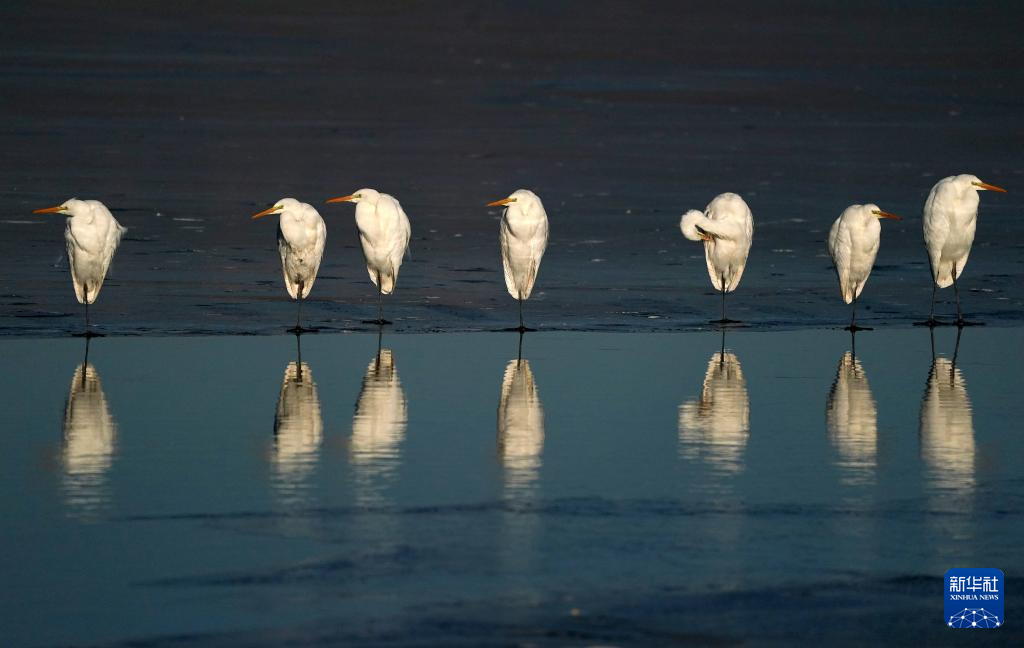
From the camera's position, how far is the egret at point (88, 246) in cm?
1410

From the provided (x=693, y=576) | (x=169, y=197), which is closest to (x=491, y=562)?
(x=693, y=576)

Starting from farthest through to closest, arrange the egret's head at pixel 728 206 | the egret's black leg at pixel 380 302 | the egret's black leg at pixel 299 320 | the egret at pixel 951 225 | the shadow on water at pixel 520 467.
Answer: the egret's head at pixel 728 206 → the egret at pixel 951 225 → the egret's black leg at pixel 380 302 → the egret's black leg at pixel 299 320 → the shadow on water at pixel 520 467

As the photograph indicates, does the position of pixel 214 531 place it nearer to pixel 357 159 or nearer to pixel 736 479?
pixel 736 479

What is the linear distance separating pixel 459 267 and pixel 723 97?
15.6 meters

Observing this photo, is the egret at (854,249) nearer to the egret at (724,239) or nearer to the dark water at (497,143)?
the dark water at (497,143)

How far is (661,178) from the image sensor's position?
24.1 m

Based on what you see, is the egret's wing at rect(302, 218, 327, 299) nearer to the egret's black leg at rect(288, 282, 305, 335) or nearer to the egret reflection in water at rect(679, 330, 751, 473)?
the egret's black leg at rect(288, 282, 305, 335)

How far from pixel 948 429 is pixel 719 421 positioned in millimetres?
1198

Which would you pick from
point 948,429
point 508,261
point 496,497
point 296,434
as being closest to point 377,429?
point 296,434

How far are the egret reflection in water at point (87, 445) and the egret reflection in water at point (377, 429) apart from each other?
3.73 feet

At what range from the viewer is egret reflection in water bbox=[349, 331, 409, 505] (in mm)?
8562

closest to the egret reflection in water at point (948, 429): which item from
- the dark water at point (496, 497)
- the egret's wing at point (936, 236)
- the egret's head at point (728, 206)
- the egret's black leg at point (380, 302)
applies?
the dark water at point (496, 497)

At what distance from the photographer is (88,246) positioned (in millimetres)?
14133

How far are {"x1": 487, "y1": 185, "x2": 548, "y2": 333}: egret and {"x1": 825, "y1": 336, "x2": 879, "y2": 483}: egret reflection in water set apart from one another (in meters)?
3.22
